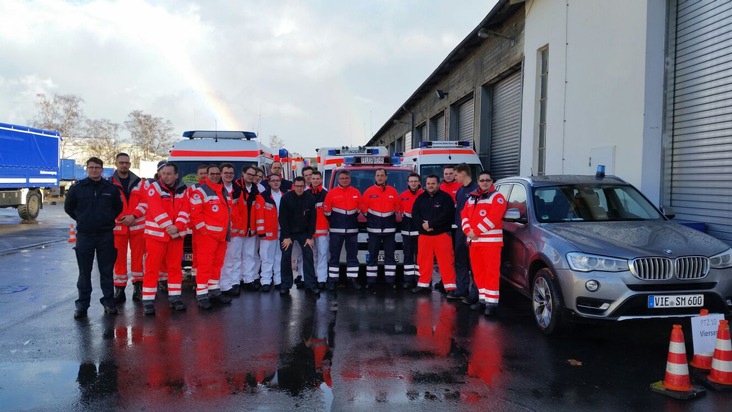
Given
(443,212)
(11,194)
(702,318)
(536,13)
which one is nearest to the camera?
(702,318)

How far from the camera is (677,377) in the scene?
4.49m

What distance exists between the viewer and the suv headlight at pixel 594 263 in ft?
17.7

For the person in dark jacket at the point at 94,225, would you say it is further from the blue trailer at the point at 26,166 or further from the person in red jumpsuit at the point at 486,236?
the blue trailer at the point at 26,166

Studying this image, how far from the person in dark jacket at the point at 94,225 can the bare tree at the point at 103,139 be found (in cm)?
5943

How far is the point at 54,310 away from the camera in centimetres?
730

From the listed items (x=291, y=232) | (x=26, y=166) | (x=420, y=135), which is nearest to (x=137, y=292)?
(x=291, y=232)

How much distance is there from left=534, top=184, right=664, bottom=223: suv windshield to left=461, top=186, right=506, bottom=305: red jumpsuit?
51cm

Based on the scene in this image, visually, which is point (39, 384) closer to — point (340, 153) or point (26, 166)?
point (340, 153)

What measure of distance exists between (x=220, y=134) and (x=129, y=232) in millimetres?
4286

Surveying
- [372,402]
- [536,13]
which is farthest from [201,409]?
[536,13]

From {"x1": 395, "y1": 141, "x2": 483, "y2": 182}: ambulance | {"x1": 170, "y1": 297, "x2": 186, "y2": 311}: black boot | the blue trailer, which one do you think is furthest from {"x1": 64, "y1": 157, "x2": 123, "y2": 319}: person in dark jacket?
the blue trailer

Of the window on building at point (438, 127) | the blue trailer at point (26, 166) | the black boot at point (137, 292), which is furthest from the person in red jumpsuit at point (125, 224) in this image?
the window on building at point (438, 127)

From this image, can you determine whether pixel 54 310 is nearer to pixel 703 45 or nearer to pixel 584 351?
pixel 584 351

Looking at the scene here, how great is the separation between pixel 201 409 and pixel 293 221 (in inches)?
167
